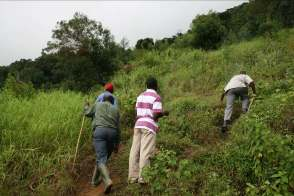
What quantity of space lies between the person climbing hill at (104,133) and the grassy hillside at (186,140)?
1.66 ft

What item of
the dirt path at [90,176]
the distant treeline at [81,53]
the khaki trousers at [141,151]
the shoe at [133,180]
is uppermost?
the distant treeline at [81,53]

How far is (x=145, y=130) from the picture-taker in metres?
7.57

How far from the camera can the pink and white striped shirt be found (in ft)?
24.9

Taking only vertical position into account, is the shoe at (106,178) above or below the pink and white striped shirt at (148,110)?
below

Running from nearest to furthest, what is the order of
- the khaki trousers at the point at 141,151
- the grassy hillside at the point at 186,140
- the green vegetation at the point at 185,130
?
the grassy hillside at the point at 186,140, the green vegetation at the point at 185,130, the khaki trousers at the point at 141,151

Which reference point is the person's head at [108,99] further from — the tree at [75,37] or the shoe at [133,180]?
the tree at [75,37]

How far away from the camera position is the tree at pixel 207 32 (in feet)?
74.5

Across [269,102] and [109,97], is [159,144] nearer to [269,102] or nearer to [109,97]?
[109,97]

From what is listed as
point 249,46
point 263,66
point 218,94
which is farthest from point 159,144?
point 249,46

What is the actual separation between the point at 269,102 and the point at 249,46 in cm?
799

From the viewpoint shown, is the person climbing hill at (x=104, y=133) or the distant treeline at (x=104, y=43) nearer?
the person climbing hill at (x=104, y=133)

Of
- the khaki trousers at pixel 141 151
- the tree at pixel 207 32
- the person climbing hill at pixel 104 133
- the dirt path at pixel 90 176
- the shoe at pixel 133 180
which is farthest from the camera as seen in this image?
the tree at pixel 207 32

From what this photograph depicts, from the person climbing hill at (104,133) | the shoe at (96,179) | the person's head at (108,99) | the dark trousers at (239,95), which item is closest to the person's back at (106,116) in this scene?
the person climbing hill at (104,133)

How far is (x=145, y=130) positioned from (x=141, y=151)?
34 cm
